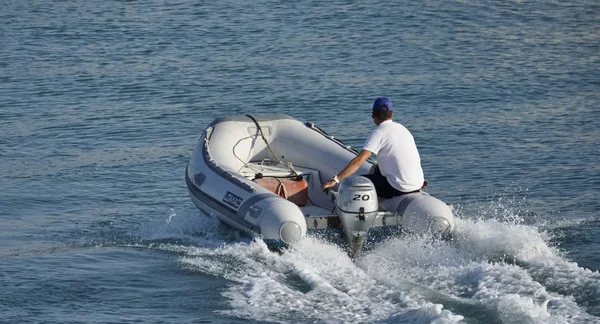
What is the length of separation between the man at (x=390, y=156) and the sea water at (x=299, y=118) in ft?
1.63

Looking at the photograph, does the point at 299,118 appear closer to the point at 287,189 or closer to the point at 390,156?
the point at 287,189

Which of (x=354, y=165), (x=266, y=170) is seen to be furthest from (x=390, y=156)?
(x=266, y=170)

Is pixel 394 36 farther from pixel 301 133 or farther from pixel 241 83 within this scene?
pixel 301 133

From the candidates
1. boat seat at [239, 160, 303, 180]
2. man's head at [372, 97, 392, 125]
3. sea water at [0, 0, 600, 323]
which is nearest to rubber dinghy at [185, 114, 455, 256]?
boat seat at [239, 160, 303, 180]

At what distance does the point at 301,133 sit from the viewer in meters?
11.0

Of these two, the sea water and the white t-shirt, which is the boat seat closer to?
the sea water

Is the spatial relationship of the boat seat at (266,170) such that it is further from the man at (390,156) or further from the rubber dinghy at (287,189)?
the man at (390,156)

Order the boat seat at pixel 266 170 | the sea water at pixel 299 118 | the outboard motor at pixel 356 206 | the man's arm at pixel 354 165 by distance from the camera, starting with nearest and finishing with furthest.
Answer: the sea water at pixel 299 118, the outboard motor at pixel 356 206, the man's arm at pixel 354 165, the boat seat at pixel 266 170

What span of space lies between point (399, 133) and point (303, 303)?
1969 mm

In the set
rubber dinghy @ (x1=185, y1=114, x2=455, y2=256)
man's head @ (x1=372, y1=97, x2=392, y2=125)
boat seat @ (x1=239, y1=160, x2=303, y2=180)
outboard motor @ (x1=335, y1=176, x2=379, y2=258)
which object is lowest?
boat seat @ (x1=239, y1=160, x2=303, y2=180)

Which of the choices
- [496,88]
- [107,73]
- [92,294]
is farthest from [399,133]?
[107,73]

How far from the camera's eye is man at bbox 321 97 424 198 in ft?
29.6

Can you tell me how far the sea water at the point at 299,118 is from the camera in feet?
26.4

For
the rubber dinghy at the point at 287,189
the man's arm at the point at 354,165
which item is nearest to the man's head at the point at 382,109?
the man's arm at the point at 354,165
